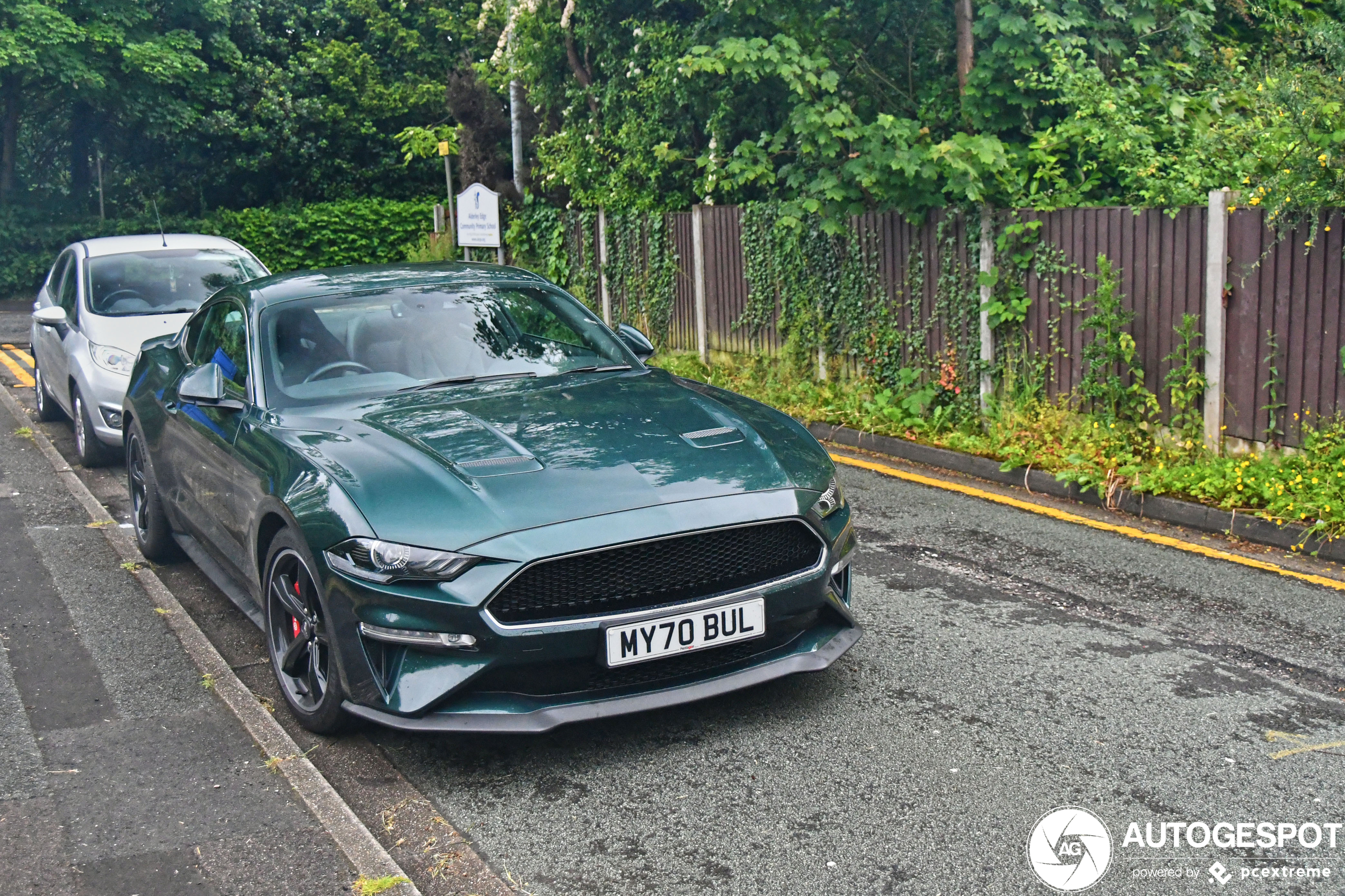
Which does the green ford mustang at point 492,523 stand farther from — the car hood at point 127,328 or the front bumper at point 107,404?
the car hood at point 127,328

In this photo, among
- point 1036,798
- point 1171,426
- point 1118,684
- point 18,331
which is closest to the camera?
point 1036,798

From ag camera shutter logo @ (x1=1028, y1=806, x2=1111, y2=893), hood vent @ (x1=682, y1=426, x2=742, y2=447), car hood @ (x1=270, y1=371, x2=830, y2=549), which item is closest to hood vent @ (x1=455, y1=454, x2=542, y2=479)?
car hood @ (x1=270, y1=371, x2=830, y2=549)

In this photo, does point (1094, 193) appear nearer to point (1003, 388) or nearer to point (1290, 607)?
point (1003, 388)

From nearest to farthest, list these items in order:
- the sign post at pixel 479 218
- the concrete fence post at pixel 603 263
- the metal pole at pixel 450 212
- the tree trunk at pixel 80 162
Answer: the concrete fence post at pixel 603 263, the sign post at pixel 479 218, the metal pole at pixel 450 212, the tree trunk at pixel 80 162

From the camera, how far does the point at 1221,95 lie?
34.6 ft

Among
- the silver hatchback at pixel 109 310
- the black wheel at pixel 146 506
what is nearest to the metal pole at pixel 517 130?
the silver hatchback at pixel 109 310

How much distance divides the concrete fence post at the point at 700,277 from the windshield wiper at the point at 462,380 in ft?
26.2

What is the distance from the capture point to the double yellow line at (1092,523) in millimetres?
6410

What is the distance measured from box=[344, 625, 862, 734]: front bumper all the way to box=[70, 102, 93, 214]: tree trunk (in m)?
31.6

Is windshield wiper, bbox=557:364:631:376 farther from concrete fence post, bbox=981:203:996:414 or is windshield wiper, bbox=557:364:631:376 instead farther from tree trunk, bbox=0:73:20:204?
tree trunk, bbox=0:73:20:204

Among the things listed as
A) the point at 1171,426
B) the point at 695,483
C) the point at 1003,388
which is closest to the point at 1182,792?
the point at 695,483

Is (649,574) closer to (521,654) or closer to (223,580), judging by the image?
(521,654)

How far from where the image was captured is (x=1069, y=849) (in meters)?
3.64

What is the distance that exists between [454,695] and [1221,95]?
9.02m
